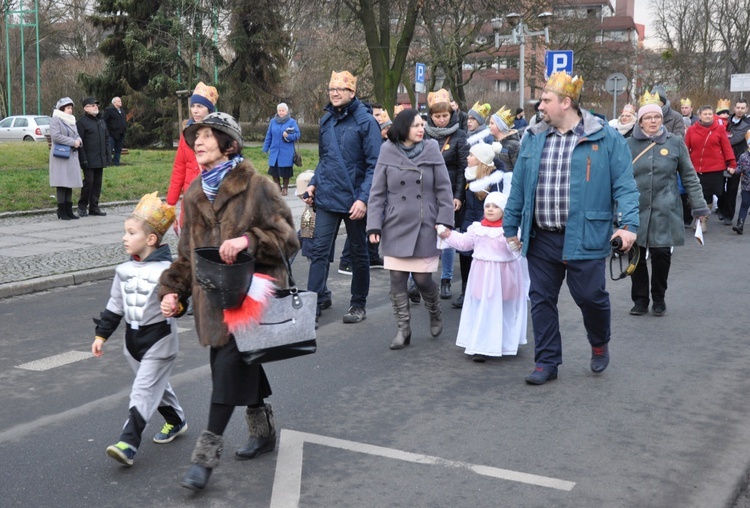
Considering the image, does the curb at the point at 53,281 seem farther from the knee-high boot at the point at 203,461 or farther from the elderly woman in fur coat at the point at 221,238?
the knee-high boot at the point at 203,461

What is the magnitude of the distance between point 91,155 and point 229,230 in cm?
1164

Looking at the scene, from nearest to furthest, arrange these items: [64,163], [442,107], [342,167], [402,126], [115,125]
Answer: [402,126], [342,167], [442,107], [64,163], [115,125]

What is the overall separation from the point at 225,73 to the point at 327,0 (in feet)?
52.5

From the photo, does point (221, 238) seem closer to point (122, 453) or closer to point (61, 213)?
point (122, 453)

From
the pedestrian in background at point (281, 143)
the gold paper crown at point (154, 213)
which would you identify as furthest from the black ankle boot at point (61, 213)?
the gold paper crown at point (154, 213)

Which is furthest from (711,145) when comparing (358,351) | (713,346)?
(358,351)

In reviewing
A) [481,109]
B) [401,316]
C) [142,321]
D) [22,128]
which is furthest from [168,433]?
[22,128]

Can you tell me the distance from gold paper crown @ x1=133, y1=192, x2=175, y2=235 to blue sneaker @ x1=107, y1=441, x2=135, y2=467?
1.07 meters

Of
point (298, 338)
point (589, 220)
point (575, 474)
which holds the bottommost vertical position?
point (575, 474)

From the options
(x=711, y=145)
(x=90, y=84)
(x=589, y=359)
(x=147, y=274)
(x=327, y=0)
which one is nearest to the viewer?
(x=147, y=274)

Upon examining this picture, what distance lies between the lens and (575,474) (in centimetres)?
462

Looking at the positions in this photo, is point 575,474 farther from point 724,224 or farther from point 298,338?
point 724,224

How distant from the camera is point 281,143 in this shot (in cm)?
1922

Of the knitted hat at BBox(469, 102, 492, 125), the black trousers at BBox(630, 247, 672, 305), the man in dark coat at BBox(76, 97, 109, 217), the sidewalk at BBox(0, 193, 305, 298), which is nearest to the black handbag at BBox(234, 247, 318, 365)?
the black trousers at BBox(630, 247, 672, 305)
